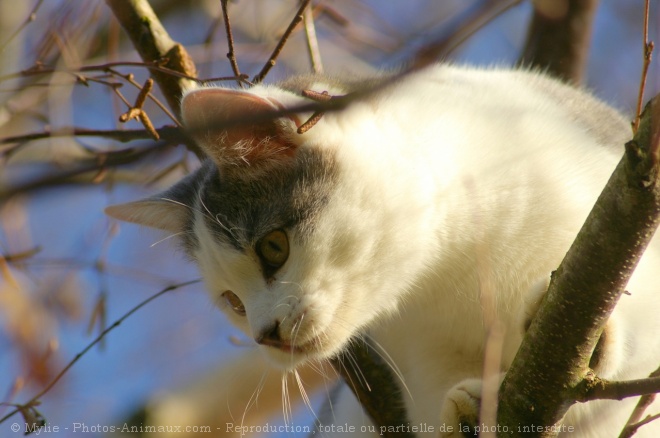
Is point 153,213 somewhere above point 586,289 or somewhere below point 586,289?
above

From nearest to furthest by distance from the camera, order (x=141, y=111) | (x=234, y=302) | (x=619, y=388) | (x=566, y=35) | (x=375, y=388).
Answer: (x=619, y=388)
(x=141, y=111)
(x=234, y=302)
(x=375, y=388)
(x=566, y=35)

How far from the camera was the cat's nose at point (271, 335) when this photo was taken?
1931 millimetres

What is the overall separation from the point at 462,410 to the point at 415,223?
0.52 m

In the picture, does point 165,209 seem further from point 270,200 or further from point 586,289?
point 586,289

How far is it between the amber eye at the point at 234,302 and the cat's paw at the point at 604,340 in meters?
0.89

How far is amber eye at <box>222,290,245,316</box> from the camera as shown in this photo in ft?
7.39

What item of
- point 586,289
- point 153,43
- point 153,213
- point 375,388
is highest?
point 153,43

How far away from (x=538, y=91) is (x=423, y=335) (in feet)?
2.96

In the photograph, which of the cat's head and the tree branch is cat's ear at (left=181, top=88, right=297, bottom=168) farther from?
the tree branch

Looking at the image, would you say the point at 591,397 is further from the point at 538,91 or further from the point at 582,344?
the point at 538,91

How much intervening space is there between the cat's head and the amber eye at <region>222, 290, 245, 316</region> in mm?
51

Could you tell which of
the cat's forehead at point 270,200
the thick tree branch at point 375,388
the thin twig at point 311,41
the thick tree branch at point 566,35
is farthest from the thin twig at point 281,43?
the thick tree branch at point 566,35

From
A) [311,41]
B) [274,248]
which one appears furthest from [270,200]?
[311,41]

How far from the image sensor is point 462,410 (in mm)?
1921
